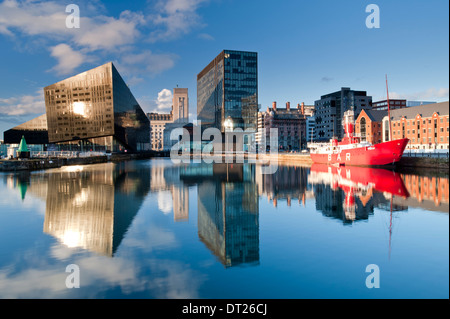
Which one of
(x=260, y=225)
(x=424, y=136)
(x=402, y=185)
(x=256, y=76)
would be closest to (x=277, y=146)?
(x=256, y=76)

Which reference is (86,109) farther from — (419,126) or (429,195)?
(419,126)

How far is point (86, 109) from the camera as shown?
102 m

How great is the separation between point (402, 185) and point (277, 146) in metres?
152

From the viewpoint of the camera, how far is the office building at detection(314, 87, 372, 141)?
541ft

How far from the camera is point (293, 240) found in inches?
595

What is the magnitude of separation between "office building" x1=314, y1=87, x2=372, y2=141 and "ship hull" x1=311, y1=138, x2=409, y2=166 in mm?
101263

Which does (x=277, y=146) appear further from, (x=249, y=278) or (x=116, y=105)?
(x=249, y=278)

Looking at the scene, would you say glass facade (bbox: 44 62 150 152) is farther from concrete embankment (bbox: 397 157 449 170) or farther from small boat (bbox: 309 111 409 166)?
concrete embankment (bbox: 397 157 449 170)

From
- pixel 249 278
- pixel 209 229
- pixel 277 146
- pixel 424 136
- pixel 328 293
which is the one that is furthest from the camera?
pixel 277 146

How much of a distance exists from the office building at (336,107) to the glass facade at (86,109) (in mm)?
109938

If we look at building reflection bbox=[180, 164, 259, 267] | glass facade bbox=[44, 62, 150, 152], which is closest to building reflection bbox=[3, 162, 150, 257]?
building reflection bbox=[180, 164, 259, 267]

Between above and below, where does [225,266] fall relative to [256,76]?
below

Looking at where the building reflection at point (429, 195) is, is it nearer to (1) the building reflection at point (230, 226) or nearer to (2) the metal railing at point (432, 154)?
(1) the building reflection at point (230, 226)

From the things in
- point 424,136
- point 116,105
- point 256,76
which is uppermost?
point 256,76
